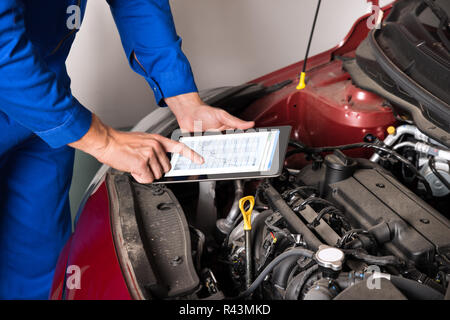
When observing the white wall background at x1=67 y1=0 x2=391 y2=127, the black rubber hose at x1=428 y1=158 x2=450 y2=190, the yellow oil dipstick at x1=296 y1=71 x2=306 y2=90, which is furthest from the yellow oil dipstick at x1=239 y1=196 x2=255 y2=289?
the white wall background at x1=67 y1=0 x2=391 y2=127

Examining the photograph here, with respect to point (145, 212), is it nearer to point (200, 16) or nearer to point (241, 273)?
point (241, 273)

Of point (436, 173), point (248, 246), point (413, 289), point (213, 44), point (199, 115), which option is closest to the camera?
point (413, 289)

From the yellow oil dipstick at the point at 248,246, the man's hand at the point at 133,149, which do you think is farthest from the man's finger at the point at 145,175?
the yellow oil dipstick at the point at 248,246

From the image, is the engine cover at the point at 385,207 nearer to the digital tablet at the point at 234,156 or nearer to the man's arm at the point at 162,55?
the digital tablet at the point at 234,156

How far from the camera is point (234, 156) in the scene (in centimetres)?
98

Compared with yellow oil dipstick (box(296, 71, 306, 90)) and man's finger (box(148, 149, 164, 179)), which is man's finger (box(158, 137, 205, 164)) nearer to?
man's finger (box(148, 149, 164, 179))

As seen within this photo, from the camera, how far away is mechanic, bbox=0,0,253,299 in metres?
0.87

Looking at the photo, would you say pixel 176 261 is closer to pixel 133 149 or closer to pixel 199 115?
pixel 133 149

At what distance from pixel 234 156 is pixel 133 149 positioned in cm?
24

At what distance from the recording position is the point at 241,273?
0.99m

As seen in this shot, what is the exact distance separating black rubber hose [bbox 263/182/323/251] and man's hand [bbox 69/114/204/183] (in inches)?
7.5

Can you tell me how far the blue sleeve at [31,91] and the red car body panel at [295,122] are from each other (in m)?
0.26

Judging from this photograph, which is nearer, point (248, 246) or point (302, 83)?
point (248, 246)

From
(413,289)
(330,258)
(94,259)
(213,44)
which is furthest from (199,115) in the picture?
(213,44)
